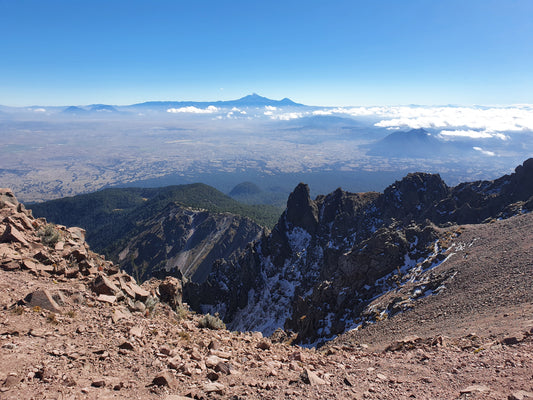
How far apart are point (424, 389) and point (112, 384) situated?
28.9ft

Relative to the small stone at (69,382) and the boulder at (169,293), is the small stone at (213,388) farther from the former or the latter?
the boulder at (169,293)

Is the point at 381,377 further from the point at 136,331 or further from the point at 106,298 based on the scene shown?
the point at 106,298

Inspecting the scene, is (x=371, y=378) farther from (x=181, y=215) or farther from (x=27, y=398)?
(x=181, y=215)

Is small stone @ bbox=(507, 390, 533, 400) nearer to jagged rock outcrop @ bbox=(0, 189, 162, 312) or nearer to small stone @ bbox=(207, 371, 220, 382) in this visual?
small stone @ bbox=(207, 371, 220, 382)

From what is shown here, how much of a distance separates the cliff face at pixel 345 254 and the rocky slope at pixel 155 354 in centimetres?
1392

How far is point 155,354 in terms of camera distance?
8547 millimetres

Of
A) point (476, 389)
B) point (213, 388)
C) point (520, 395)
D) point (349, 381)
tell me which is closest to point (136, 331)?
point (213, 388)

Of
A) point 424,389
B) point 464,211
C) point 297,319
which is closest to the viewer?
point 424,389

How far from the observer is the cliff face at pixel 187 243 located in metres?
127

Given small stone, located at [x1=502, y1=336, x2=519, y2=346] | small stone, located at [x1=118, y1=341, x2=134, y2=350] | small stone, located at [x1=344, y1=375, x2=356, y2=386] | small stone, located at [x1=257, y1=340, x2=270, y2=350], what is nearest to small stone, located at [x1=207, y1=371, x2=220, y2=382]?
small stone, located at [x1=118, y1=341, x2=134, y2=350]

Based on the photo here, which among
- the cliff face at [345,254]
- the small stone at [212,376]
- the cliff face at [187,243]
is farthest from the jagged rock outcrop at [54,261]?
the cliff face at [187,243]

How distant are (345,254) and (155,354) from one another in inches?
1395

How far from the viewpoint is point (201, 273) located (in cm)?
12069

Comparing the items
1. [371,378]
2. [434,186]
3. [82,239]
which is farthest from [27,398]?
[434,186]
